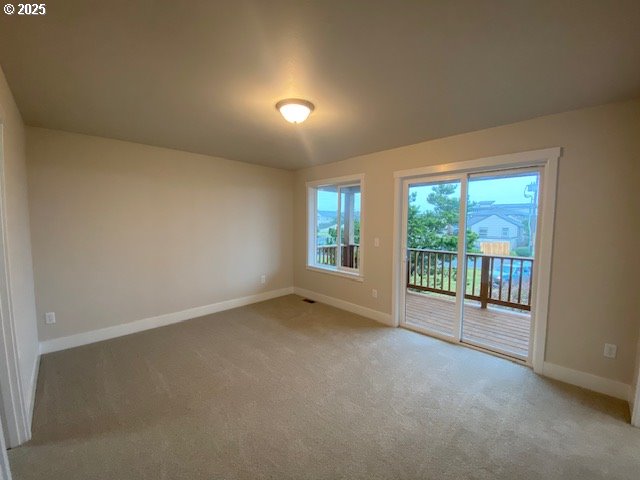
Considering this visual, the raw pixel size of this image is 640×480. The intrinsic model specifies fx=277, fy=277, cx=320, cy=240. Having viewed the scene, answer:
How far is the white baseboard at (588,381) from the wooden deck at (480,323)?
30 cm

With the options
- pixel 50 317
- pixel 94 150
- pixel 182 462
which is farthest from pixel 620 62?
pixel 50 317

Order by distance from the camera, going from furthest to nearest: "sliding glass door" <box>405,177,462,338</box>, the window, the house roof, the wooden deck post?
the window → the wooden deck post → "sliding glass door" <box>405,177,462,338</box> → the house roof

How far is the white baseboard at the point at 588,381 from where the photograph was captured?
7.25 feet

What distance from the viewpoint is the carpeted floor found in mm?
1588

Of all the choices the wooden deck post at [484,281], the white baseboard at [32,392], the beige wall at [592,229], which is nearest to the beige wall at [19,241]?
the white baseboard at [32,392]

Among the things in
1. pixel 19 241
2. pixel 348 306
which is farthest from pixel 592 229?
pixel 19 241

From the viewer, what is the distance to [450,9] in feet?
4.11

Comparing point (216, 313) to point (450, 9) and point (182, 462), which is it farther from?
point (450, 9)

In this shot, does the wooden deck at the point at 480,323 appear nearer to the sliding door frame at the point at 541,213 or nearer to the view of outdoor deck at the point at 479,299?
the view of outdoor deck at the point at 479,299

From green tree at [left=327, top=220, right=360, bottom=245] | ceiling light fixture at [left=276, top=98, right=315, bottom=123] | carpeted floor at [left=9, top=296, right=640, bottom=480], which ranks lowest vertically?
carpeted floor at [left=9, top=296, right=640, bottom=480]

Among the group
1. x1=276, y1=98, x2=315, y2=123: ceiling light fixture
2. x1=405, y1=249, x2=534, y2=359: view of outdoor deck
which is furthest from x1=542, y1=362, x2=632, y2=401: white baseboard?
x1=276, y1=98, x2=315, y2=123: ceiling light fixture

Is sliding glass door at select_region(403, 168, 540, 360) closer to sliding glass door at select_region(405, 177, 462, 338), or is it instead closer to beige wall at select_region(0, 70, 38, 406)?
sliding glass door at select_region(405, 177, 462, 338)

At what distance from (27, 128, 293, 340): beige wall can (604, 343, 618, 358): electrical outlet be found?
4181mm

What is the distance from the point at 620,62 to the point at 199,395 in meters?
3.63
